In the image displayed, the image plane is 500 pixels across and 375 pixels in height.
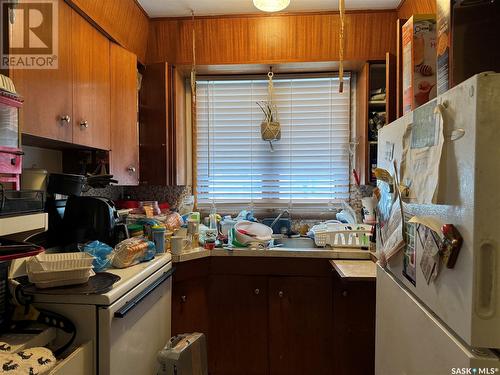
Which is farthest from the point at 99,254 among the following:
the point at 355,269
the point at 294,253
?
the point at 355,269

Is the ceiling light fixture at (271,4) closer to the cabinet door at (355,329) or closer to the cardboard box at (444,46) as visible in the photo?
the cardboard box at (444,46)

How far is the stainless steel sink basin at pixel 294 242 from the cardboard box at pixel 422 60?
132 centimetres

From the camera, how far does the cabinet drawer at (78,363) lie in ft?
2.79

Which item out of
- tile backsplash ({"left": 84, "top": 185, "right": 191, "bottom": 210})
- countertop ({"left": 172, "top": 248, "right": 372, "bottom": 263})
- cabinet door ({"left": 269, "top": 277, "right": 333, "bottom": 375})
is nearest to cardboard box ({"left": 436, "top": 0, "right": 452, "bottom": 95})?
countertop ({"left": 172, "top": 248, "right": 372, "bottom": 263})

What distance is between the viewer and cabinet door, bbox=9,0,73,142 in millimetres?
1116

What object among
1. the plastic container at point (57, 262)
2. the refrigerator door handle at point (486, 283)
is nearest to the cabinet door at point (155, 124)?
the plastic container at point (57, 262)

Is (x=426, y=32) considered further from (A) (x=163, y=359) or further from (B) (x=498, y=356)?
(A) (x=163, y=359)

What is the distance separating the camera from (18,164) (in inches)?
38.8

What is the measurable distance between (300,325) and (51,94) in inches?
69.6

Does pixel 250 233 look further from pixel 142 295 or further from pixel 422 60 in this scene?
pixel 422 60

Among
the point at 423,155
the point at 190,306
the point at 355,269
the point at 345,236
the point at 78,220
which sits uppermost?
the point at 423,155

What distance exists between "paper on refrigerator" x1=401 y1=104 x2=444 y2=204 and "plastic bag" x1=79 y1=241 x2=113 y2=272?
1.21 meters

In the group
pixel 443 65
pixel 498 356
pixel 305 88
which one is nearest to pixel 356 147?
pixel 305 88

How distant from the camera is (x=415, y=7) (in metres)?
1.74
